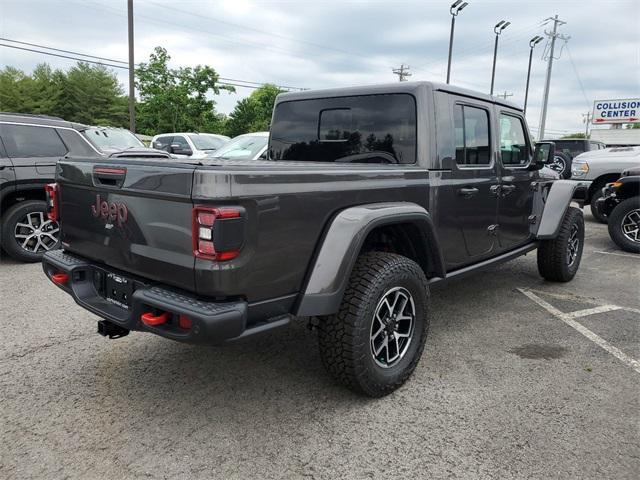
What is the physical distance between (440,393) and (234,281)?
1563 mm

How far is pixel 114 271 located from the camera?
2.66m

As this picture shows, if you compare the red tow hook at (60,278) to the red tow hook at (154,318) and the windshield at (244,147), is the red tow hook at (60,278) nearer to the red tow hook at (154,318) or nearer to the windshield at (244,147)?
the red tow hook at (154,318)

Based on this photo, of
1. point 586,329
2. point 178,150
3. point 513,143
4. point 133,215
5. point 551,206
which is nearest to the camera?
point 133,215

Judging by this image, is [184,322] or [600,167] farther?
[600,167]

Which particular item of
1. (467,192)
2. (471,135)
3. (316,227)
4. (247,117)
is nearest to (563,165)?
(471,135)

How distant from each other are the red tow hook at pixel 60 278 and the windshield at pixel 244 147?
17.5 ft

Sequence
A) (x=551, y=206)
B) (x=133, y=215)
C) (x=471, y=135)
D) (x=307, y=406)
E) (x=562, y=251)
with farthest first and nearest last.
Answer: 1. (x=562, y=251)
2. (x=551, y=206)
3. (x=471, y=135)
4. (x=307, y=406)
5. (x=133, y=215)

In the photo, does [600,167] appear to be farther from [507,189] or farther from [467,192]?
[467,192]

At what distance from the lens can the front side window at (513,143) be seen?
419cm

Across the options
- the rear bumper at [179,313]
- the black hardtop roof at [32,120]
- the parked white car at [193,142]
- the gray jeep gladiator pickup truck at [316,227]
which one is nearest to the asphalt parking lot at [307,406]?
the gray jeep gladiator pickup truck at [316,227]

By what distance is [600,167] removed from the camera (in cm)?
989

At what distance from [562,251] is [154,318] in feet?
14.5

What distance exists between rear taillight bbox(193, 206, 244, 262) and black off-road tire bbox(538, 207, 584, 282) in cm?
404

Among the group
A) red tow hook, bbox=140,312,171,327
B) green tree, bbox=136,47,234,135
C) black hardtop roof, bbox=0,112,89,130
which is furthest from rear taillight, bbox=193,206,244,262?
green tree, bbox=136,47,234,135
